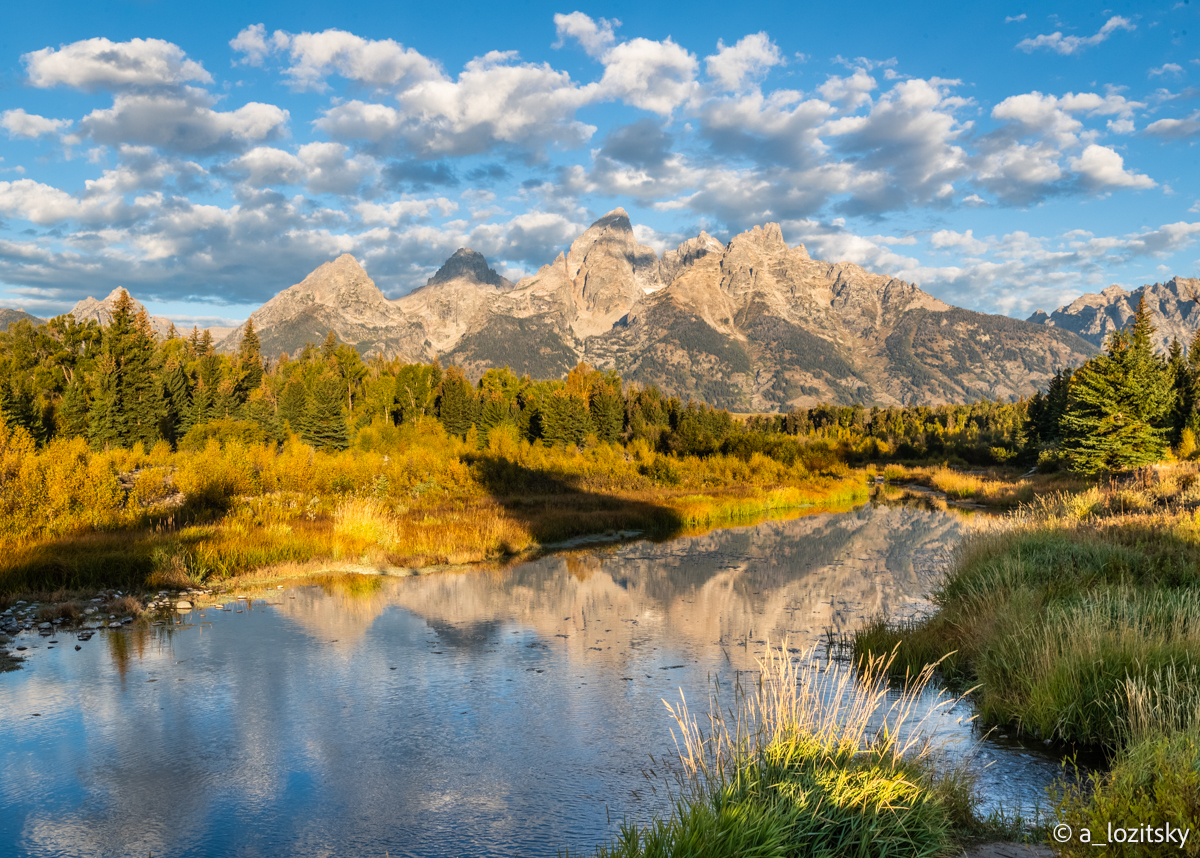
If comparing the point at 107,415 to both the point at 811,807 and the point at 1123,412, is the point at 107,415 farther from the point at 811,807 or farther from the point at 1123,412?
the point at 1123,412

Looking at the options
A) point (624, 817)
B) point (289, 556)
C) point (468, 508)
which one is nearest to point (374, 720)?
point (624, 817)

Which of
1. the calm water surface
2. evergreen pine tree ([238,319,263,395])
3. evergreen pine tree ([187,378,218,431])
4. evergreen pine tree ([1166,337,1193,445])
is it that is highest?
evergreen pine tree ([238,319,263,395])

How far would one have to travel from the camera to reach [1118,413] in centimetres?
4678

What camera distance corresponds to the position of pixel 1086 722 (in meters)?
9.80

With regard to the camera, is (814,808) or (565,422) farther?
(565,422)

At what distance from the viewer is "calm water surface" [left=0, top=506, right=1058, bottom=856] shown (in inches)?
315

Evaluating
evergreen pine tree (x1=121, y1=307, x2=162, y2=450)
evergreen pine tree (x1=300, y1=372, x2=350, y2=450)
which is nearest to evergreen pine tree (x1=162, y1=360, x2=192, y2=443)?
evergreen pine tree (x1=121, y1=307, x2=162, y2=450)

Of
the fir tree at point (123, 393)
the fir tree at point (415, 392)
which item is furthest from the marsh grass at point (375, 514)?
the fir tree at point (415, 392)

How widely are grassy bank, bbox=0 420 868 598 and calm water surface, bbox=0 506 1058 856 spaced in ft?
13.2

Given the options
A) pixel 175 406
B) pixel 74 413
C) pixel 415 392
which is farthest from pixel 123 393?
pixel 415 392

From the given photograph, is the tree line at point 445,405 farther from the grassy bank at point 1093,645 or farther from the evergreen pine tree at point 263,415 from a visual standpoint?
the grassy bank at point 1093,645

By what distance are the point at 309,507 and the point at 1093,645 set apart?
3068cm

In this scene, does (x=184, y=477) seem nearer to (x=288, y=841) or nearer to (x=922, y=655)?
(x=288, y=841)

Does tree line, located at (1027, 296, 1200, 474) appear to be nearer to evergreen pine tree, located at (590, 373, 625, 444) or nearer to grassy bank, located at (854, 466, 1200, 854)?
grassy bank, located at (854, 466, 1200, 854)
